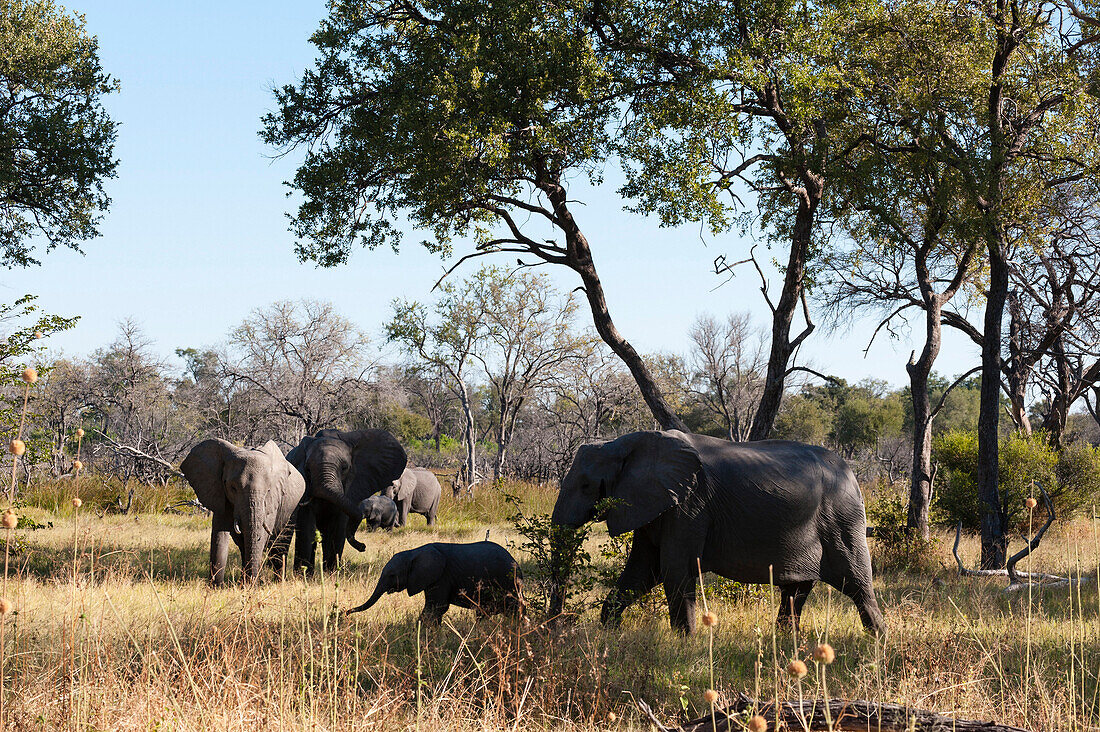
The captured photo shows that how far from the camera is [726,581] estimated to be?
10133 millimetres

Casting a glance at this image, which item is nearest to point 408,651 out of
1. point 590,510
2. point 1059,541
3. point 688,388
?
point 590,510

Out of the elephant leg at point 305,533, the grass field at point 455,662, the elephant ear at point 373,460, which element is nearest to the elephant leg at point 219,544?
the grass field at point 455,662

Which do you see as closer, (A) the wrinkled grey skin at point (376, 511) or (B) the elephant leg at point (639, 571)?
(B) the elephant leg at point (639, 571)

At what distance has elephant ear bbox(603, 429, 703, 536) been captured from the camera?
24.5 feet

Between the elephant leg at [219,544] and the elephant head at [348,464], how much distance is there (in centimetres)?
176

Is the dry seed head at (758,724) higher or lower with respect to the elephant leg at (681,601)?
higher

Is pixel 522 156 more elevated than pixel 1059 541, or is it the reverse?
pixel 522 156

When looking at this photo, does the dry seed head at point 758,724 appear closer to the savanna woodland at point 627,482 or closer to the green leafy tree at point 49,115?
the savanna woodland at point 627,482

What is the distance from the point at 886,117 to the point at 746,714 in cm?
1273

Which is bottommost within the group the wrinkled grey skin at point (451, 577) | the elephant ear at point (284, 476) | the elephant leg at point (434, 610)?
the elephant leg at point (434, 610)

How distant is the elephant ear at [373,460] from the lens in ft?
40.9

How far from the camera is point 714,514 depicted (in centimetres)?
776

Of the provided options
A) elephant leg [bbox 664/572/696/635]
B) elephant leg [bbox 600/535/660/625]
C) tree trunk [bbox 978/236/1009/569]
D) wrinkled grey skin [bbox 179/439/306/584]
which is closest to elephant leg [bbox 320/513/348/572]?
wrinkled grey skin [bbox 179/439/306/584]

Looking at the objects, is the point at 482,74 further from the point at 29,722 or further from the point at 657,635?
the point at 29,722
